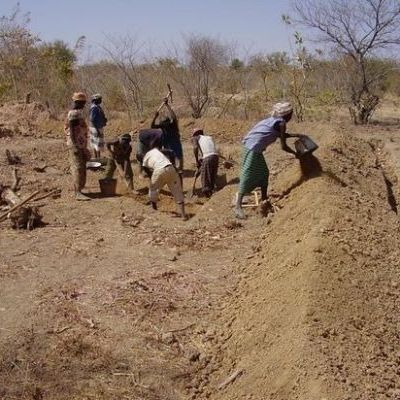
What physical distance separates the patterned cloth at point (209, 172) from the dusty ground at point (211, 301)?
2.05 feet

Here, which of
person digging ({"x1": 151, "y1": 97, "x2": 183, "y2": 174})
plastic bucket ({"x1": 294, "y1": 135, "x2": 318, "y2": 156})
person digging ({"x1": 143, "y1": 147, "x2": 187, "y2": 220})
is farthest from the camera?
person digging ({"x1": 151, "y1": 97, "x2": 183, "y2": 174})

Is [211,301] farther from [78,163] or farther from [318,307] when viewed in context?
[78,163]

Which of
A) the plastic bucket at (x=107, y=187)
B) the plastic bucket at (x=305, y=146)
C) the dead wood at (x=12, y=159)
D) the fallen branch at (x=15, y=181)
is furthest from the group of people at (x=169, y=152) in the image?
Answer: the dead wood at (x=12, y=159)

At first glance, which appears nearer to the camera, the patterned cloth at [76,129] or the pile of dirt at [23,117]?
the patterned cloth at [76,129]

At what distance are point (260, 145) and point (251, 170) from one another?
327 mm

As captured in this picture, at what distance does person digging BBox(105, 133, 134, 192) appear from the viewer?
8.50m

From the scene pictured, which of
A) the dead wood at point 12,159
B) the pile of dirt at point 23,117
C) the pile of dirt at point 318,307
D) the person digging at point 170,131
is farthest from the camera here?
the pile of dirt at point 23,117

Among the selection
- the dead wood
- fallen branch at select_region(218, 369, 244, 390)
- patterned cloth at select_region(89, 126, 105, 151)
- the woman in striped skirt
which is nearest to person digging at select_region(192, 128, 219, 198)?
the woman in striped skirt

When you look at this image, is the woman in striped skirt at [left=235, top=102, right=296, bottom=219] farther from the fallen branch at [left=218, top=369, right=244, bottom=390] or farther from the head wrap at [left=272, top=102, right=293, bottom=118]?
the fallen branch at [left=218, top=369, right=244, bottom=390]

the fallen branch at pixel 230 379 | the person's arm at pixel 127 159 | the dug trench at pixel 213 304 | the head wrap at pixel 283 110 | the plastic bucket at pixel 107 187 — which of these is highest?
the head wrap at pixel 283 110

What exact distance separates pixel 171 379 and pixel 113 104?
50.8 ft

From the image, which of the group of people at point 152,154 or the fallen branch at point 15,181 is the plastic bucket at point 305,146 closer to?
the group of people at point 152,154

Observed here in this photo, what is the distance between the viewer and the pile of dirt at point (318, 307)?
3830 mm

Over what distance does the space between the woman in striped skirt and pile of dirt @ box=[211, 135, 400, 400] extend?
469mm
